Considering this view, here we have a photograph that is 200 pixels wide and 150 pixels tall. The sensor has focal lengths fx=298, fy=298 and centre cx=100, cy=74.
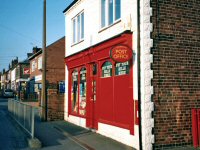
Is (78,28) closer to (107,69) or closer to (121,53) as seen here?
(107,69)

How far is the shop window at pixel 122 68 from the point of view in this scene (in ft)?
34.3

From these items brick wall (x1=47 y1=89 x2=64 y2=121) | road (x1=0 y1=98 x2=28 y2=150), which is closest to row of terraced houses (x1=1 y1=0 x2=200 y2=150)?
road (x1=0 y1=98 x2=28 y2=150)

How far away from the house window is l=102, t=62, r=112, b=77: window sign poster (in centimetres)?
341

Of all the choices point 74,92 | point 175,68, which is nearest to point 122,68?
point 175,68

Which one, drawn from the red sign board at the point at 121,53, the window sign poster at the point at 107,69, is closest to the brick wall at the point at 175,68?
the red sign board at the point at 121,53

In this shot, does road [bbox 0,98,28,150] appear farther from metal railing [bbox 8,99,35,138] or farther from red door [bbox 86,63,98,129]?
red door [bbox 86,63,98,129]

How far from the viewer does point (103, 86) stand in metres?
12.2

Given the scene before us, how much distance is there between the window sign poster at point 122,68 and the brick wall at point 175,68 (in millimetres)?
1340

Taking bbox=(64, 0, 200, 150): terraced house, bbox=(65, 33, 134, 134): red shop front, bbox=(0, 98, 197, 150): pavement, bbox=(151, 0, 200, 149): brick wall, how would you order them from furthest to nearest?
bbox=(65, 33, 134, 134): red shop front, bbox=(0, 98, 197, 150): pavement, bbox=(151, 0, 200, 149): brick wall, bbox=(64, 0, 200, 150): terraced house

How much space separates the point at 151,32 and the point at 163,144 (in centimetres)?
351

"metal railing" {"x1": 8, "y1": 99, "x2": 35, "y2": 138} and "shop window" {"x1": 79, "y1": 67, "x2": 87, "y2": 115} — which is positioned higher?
"shop window" {"x1": 79, "y1": 67, "x2": 87, "y2": 115}

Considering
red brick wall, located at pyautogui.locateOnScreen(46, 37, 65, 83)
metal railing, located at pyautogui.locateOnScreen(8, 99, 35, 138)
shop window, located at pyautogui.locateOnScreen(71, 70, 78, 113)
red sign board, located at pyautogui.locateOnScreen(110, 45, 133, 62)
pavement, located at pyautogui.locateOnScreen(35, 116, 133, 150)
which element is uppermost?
red brick wall, located at pyautogui.locateOnScreen(46, 37, 65, 83)

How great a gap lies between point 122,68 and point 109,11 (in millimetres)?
2824

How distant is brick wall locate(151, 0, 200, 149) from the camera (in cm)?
938
